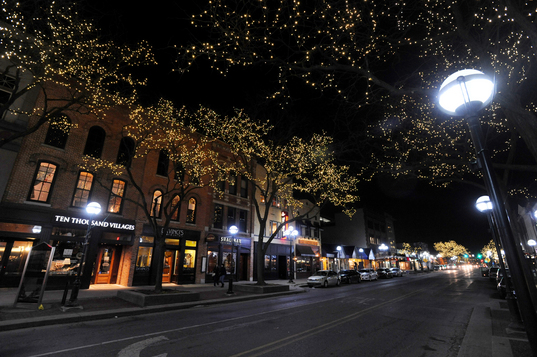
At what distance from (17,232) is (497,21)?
887 inches

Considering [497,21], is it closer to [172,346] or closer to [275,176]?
[172,346]

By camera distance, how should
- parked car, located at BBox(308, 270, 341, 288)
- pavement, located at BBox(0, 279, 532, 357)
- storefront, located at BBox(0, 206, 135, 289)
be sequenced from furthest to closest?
1. parked car, located at BBox(308, 270, 341, 288)
2. storefront, located at BBox(0, 206, 135, 289)
3. pavement, located at BBox(0, 279, 532, 357)

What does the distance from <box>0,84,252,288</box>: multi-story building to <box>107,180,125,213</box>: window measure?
65 mm

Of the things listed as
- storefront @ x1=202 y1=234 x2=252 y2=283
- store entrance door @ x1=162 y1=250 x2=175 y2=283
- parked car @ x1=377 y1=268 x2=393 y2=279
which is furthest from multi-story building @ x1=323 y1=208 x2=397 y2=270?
store entrance door @ x1=162 y1=250 x2=175 y2=283

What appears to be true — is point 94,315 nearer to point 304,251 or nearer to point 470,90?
point 470,90

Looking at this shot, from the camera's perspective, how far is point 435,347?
663cm

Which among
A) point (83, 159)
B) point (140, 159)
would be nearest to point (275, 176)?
point (140, 159)

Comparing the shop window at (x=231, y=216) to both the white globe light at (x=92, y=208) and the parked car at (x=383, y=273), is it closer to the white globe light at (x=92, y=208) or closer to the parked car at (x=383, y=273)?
the white globe light at (x=92, y=208)

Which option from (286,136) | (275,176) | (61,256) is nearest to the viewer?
(61,256)

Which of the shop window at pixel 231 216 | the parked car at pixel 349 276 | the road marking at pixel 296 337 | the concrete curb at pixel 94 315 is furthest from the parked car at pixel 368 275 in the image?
the road marking at pixel 296 337

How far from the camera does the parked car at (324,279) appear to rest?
945 inches

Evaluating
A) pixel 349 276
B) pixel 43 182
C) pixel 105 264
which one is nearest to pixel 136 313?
pixel 105 264

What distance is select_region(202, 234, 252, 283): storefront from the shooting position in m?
23.4

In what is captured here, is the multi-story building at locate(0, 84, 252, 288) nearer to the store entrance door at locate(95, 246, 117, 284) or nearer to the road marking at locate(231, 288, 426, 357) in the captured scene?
the store entrance door at locate(95, 246, 117, 284)
